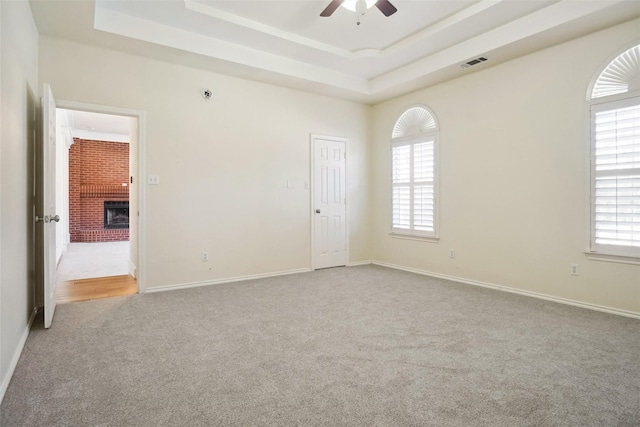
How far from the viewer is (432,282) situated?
469cm

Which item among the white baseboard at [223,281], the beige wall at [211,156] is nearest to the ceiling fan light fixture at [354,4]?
the beige wall at [211,156]

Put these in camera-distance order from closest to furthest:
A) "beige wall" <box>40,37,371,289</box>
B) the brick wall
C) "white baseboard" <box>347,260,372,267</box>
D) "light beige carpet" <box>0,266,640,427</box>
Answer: "light beige carpet" <box>0,266,640,427</box> → "beige wall" <box>40,37,371,289</box> → "white baseboard" <box>347,260,372,267</box> → the brick wall

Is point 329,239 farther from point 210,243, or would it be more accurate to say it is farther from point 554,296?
point 554,296

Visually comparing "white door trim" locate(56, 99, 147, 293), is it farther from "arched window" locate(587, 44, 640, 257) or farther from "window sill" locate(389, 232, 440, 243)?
"arched window" locate(587, 44, 640, 257)

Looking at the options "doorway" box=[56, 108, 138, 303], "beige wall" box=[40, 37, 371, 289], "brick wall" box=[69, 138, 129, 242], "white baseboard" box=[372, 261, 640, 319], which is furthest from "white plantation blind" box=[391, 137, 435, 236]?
"brick wall" box=[69, 138, 129, 242]

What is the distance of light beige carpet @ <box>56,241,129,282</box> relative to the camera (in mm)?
5344

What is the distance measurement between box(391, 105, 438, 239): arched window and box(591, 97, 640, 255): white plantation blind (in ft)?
6.32

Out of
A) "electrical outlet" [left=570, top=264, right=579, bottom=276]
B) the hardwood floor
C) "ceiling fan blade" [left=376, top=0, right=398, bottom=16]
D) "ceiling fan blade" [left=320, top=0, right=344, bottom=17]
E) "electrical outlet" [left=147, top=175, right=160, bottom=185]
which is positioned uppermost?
"ceiling fan blade" [left=320, top=0, right=344, bottom=17]

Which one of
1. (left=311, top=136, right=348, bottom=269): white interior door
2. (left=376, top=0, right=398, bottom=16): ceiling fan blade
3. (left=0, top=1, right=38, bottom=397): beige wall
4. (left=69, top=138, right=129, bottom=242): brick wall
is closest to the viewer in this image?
(left=0, top=1, right=38, bottom=397): beige wall

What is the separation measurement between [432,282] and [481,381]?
267 cm

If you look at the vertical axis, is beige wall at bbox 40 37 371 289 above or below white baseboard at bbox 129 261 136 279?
above

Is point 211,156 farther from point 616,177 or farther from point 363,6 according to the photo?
point 616,177

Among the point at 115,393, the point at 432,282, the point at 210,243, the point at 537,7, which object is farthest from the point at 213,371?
the point at 537,7

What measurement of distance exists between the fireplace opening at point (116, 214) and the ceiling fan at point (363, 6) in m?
9.10
